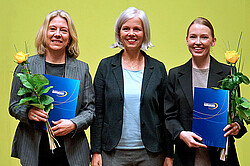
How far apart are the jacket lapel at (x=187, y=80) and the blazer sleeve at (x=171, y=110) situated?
0.20ft

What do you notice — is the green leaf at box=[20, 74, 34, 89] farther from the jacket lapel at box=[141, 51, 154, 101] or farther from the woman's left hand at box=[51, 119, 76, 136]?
the jacket lapel at box=[141, 51, 154, 101]

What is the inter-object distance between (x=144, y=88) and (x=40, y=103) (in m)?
0.72

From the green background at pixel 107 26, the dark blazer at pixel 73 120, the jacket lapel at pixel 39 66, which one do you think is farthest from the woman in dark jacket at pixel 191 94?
the green background at pixel 107 26

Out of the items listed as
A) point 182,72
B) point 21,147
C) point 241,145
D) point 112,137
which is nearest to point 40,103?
point 21,147

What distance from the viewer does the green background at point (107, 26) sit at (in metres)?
3.94

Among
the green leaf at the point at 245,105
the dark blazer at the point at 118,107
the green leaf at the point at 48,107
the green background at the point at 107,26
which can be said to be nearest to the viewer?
the green leaf at the point at 245,105

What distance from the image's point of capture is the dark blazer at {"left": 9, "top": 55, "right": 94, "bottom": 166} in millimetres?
2471

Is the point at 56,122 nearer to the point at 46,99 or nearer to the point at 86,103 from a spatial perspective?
the point at 46,99

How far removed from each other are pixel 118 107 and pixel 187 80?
1.68ft

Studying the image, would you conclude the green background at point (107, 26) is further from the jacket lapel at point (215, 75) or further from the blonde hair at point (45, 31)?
the jacket lapel at point (215, 75)

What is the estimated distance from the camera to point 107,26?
4031 mm

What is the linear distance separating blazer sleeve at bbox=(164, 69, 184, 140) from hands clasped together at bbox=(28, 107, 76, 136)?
2.12 ft

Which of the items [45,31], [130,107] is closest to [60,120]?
[130,107]

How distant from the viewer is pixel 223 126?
2.36 metres
